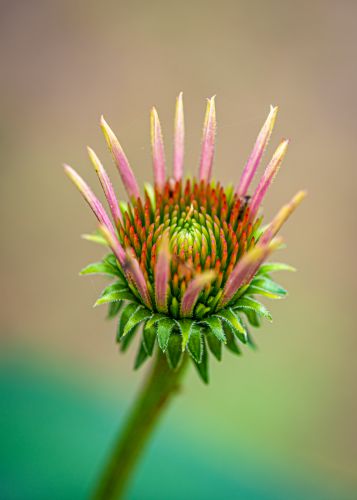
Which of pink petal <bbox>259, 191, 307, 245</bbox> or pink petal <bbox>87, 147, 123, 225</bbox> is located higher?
pink petal <bbox>259, 191, 307, 245</bbox>

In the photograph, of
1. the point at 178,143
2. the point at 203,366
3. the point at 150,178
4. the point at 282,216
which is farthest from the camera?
the point at 150,178

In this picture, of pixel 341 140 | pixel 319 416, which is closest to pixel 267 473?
pixel 319 416

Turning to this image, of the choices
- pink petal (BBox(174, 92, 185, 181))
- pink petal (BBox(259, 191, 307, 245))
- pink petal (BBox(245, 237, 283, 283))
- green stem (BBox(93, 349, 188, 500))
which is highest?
pink petal (BBox(174, 92, 185, 181))

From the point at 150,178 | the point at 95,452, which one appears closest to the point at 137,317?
the point at 95,452

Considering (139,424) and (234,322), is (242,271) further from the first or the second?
(139,424)

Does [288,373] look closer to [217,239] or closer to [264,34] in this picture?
[217,239]

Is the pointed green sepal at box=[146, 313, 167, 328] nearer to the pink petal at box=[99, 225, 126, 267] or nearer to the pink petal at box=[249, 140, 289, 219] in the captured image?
the pink petal at box=[99, 225, 126, 267]

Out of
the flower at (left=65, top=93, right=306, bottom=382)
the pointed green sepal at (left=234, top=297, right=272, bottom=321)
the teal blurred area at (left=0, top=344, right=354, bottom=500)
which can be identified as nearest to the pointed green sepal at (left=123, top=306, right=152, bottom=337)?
the flower at (left=65, top=93, right=306, bottom=382)
